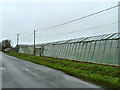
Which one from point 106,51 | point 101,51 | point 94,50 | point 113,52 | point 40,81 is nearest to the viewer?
point 40,81

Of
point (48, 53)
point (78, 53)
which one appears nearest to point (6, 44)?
point (48, 53)

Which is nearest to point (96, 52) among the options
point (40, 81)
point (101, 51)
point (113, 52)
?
point (101, 51)

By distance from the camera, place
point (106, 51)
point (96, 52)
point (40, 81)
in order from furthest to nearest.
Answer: point (96, 52)
point (106, 51)
point (40, 81)

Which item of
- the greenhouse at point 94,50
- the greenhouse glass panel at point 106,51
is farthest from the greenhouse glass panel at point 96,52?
the greenhouse glass panel at point 106,51

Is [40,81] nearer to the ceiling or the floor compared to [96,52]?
nearer to the floor

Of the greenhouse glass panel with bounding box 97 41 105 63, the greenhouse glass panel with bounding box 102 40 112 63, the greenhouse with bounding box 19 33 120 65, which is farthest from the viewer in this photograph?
the greenhouse glass panel with bounding box 97 41 105 63

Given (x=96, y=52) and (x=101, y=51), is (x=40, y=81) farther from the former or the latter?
(x=96, y=52)

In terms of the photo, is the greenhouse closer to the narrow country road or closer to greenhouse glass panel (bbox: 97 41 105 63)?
greenhouse glass panel (bbox: 97 41 105 63)

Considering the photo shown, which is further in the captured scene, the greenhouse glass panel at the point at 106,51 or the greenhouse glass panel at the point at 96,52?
the greenhouse glass panel at the point at 96,52

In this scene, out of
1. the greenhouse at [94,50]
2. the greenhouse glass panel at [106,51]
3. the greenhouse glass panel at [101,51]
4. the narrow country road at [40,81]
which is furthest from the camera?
the greenhouse glass panel at [101,51]

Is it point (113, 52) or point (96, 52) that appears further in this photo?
point (96, 52)

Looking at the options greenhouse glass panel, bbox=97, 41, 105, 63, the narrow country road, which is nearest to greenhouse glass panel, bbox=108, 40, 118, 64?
greenhouse glass panel, bbox=97, 41, 105, 63

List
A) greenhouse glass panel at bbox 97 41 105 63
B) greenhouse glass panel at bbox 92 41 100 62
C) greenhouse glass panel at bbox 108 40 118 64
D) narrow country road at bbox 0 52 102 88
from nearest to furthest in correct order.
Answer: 1. narrow country road at bbox 0 52 102 88
2. greenhouse glass panel at bbox 108 40 118 64
3. greenhouse glass panel at bbox 97 41 105 63
4. greenhouse glass panel at bbox 92 41 100 62

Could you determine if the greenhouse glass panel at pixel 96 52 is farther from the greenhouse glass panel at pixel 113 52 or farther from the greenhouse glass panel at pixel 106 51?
the greenhouse glass panel at pixel 113 52
